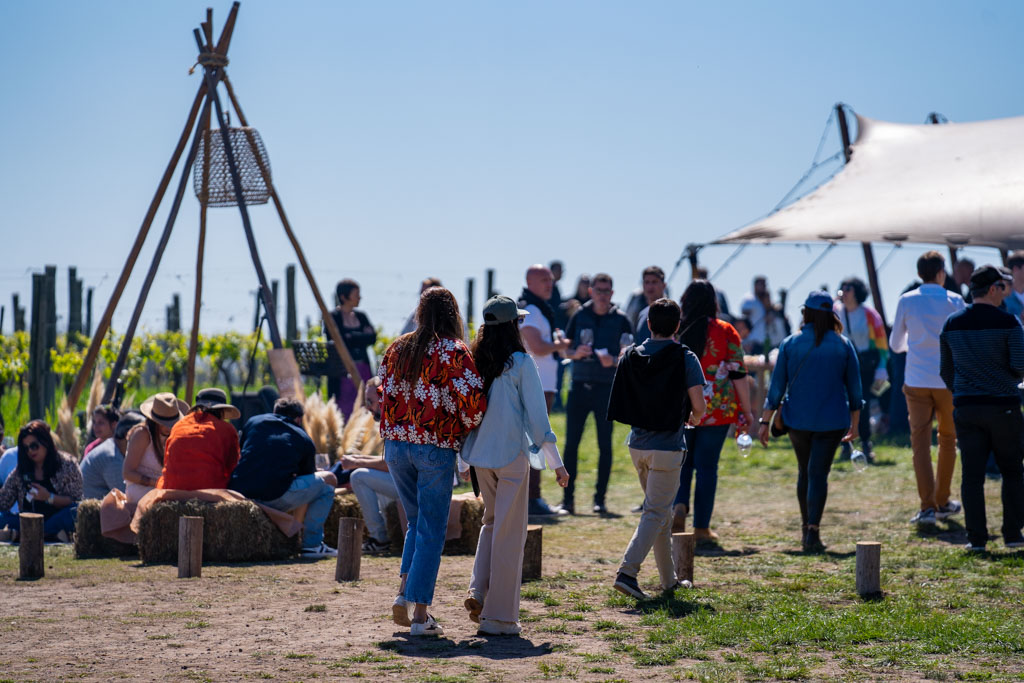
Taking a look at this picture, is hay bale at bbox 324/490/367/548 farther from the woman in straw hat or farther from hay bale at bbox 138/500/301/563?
the woman in straw hat

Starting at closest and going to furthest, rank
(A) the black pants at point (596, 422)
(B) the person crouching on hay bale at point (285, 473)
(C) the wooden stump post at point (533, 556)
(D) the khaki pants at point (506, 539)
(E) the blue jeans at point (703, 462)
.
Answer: (D) the khaki pants at point (506, 539)
(C) the wooden stump post at point (533, 556)
(E) the blue jeans at point (703, 462)
(B) the person crouching on hay bale at point (285, 473)
(A) the black pants at point (596, 422)

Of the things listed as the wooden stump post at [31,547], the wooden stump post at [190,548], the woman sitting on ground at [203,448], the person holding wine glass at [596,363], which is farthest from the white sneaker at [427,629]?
the person holding wine glass at [596,363]

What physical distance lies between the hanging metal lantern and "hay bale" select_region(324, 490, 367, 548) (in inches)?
160

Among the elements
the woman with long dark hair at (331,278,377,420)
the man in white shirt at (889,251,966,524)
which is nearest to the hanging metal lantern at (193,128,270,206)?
the woman with long dark hair at (331,278,377,420)

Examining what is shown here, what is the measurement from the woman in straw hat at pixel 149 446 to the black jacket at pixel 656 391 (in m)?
3.62

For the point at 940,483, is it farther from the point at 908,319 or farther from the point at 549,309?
the point at 549,309

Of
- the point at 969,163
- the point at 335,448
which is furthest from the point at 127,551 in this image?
the point at 969,163

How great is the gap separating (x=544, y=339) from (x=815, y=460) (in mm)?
2678

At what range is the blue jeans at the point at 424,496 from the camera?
5801mm

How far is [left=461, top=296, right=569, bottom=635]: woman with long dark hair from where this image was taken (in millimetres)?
5824

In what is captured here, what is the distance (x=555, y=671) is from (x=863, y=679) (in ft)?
3.91

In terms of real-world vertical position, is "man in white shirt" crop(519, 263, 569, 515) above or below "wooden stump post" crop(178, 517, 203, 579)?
above

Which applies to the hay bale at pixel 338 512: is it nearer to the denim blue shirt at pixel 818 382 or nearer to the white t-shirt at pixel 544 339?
the white t-shirt at pixel 544 339

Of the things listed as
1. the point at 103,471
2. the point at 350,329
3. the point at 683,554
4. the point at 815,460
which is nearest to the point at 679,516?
the point at 815,460
